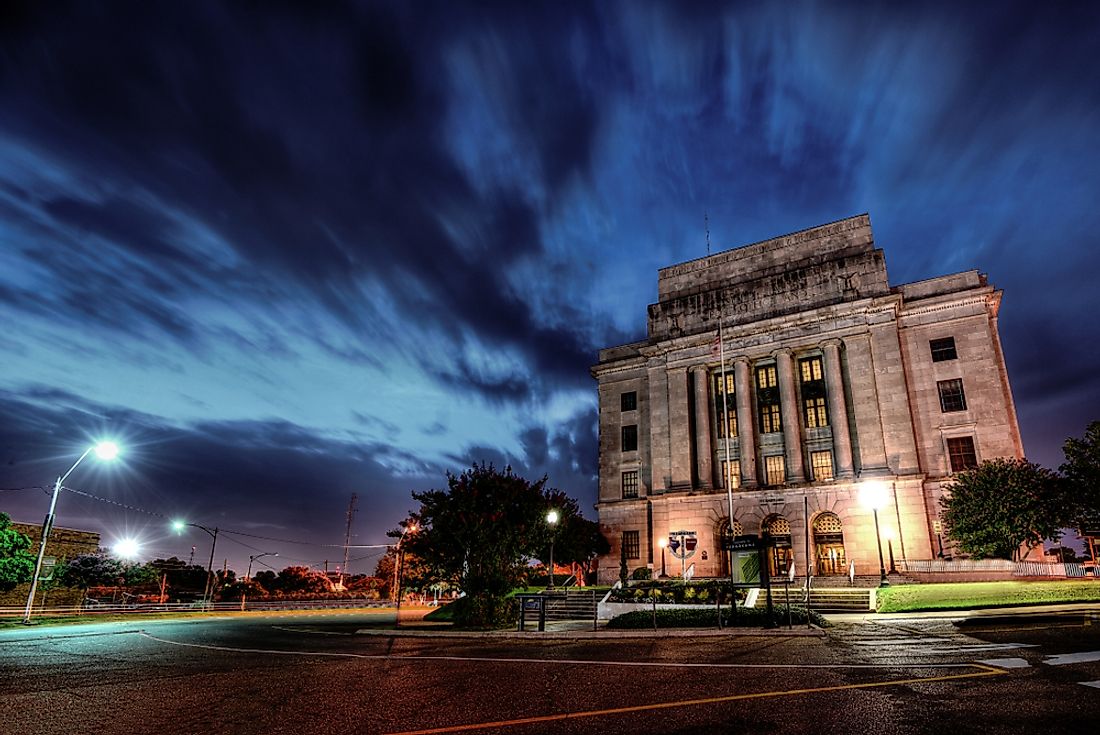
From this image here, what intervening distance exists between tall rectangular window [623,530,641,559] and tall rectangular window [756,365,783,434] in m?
13.1

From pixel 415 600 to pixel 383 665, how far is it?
161 feet

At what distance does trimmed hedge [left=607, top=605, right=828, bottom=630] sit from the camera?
19.2m

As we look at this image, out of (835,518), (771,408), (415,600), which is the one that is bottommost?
(415,600)

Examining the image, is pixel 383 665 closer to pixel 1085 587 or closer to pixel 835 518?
pixel 1085 587

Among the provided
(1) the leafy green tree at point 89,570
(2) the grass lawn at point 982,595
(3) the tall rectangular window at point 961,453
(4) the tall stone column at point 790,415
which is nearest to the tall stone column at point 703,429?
(4) the tall stone column at point 790,415

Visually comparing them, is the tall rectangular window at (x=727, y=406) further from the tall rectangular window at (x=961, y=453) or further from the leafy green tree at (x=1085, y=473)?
the leafy green tree at (x=1085, y=473)

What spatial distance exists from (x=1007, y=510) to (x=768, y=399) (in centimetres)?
1760

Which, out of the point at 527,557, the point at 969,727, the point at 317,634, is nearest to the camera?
the point at 969,727

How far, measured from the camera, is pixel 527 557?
23797 mm

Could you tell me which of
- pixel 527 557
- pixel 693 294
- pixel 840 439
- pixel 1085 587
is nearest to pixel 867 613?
pixel 1085 587

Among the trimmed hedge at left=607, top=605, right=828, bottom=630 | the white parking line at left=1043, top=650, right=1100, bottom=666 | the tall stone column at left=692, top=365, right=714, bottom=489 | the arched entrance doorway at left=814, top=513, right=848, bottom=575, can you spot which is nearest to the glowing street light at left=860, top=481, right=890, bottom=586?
the arched entrance doorway at left=814, top=513, right=848, bottom=575

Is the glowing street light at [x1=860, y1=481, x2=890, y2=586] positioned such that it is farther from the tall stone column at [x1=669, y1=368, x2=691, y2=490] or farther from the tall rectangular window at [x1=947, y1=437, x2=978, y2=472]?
the tall stone column at [x1=669, y1=368, x2=691, y2=490]

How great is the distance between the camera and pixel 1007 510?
29656mm

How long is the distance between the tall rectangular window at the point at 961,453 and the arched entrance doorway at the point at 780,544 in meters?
11.2
